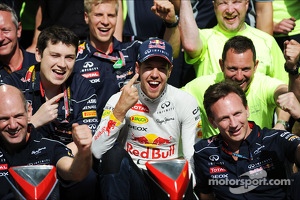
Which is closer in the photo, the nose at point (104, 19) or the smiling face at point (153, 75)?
the smiling face at point (153, 75)

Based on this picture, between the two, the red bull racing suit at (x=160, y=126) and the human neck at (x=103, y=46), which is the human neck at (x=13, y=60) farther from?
the red bull racing suit at (x=160, y=126)

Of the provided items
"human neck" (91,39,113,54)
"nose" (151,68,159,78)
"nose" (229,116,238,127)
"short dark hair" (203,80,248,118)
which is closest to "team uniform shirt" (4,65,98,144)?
"nose" (151,68,159,78)

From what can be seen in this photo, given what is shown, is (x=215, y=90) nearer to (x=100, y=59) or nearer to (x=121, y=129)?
(x=121, y=129)

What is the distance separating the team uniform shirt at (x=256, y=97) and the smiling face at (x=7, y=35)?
180cm

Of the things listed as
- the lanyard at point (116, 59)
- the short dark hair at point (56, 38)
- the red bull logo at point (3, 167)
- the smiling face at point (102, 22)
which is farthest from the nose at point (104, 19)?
the red bull logo at point (3, 167)

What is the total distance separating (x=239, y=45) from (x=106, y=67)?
4.49 ft

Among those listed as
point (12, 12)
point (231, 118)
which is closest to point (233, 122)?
point (231, 118)

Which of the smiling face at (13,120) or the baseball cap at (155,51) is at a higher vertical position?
the baseball cap at (155,51)

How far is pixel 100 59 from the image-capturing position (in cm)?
690

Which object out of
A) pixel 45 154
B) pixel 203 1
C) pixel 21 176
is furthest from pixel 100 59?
pixel 21 176

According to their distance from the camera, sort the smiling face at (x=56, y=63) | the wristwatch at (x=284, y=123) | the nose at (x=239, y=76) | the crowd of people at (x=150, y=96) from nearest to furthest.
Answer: the crowd of people at (x=150, y=96) → the smiling face at (x=56, y=63) → the nose at (x=239, y=76) → the wristwatch at (x=284, y=123)

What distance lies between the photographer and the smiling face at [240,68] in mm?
6359

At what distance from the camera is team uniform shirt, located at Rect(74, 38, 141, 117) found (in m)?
6.76

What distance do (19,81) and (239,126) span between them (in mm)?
2137
